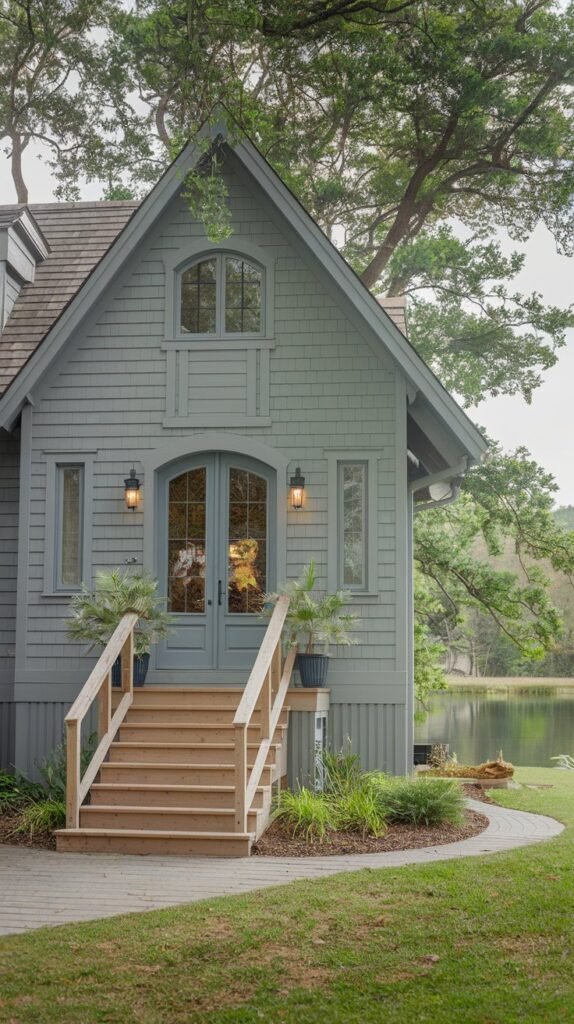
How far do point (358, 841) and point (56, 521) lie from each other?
185 inches

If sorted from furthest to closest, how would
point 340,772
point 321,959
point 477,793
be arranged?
1. point 477,793
2. point 340,772
3. point 321,959

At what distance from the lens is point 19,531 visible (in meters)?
11.2

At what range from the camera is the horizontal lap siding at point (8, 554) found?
11.8 meters

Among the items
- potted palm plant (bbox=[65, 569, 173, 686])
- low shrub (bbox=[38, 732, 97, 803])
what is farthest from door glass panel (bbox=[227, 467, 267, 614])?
low shrub (bbox=[38, 732, 97, 803])

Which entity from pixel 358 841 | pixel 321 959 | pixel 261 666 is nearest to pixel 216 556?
pixel 261 666

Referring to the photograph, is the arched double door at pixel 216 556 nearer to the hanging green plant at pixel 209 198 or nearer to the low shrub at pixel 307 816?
the low shrub at pixel 307 816

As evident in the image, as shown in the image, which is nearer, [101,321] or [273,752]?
[273,752]

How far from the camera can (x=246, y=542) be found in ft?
36.7

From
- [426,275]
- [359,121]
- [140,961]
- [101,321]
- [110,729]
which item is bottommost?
[140,961]

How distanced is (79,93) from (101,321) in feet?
29.8

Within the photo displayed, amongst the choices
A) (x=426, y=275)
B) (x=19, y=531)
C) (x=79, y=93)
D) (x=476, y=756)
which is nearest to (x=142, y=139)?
(x=79, y=93)

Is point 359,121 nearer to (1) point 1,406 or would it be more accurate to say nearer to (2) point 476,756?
(1) point 1,406

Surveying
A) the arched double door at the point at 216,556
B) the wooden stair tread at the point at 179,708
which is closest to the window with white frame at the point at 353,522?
the arched double door at the point at 216,556

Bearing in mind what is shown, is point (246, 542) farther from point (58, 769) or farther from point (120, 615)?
point (58, 769)
